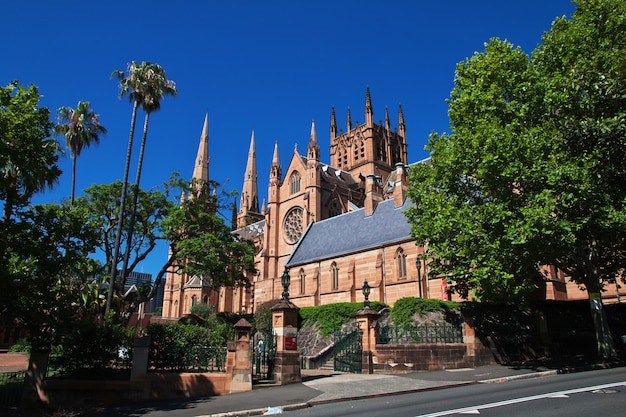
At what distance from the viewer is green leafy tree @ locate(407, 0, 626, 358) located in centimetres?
1625

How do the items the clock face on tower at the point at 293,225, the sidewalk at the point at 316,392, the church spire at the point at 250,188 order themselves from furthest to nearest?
the church spire at the point at 250,188 → the clock face on tower at the point at 293,225 → the sidewalk at the point at 316,392

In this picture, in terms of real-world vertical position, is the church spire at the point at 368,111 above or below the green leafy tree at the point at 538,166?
above

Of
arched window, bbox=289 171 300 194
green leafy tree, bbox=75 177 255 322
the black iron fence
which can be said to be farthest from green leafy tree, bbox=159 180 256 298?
arched window, bbox=289 171 300 194

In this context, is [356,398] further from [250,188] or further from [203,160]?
[250,188]

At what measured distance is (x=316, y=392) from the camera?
44.5 ft

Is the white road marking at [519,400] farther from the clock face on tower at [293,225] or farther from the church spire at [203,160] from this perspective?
the church spire at [203,160]

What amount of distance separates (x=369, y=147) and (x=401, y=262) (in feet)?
138

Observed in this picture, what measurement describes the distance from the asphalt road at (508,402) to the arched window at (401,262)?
21567 mm

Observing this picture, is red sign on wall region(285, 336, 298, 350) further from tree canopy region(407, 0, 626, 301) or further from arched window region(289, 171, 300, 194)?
arched window region(289, 171, 300, 194)

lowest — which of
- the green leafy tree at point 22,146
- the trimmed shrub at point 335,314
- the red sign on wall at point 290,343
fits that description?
the red sign on wall at point 290,343

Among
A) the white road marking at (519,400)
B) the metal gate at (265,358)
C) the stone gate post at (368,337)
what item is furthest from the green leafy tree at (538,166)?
the metal gate at (265,358)

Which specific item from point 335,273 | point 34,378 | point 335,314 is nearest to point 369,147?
point 335,273

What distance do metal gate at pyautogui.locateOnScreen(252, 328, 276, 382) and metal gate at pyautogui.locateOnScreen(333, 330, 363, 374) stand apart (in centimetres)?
394

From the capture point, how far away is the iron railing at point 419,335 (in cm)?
1927
